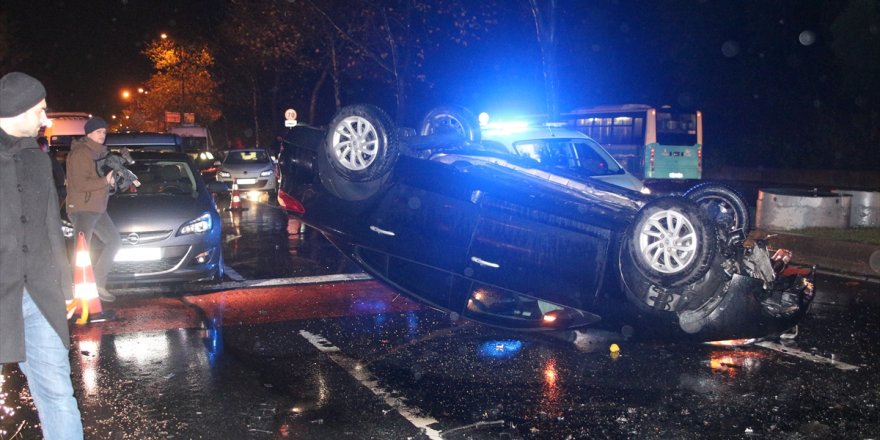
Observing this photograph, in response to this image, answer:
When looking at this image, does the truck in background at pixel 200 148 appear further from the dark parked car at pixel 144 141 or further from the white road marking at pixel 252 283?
the white road marking at pixel 252 283

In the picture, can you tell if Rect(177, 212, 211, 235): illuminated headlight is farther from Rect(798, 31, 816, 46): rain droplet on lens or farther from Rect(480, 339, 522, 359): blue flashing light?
Rect(798, 31, 816, 46): rain droplet on lens

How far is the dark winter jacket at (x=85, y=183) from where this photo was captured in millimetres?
7750

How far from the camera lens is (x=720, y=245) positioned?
5664mm

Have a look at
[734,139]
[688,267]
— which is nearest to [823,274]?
[688,267]

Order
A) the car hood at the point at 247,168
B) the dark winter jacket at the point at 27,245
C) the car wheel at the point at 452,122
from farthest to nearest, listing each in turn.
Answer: the car hood at the point at 247,168 → the car wheel at the point at 452,122 → the dark winter jacket at the point at 27,245

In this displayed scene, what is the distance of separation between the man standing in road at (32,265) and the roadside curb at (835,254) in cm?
936

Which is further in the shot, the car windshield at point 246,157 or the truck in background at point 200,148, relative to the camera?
the car windshield at point 246,157

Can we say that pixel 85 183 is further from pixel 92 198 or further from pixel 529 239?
pixel 529 239

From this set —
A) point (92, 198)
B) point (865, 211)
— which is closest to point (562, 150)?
point (92, 198)

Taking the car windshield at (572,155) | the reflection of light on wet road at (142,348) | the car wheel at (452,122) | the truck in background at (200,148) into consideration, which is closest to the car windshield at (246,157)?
the truck in background at (200,148)

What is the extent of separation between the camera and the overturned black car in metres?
5.61

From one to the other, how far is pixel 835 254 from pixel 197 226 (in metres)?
8.63

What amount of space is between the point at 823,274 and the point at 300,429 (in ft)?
27.4

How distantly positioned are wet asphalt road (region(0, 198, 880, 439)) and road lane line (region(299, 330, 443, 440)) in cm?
1
